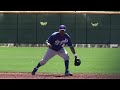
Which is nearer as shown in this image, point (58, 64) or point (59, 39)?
point (59, 39)

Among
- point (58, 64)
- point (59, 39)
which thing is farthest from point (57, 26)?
point (59, 39)

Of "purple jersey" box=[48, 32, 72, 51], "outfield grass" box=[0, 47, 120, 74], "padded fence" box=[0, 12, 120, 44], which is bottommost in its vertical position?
"outfield grass" box=[0, 47, 120, 74]

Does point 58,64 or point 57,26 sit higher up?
point 57,26

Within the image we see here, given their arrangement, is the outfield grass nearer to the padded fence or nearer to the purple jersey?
the purple jersey

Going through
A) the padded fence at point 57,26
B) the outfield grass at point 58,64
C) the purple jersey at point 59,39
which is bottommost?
the outfield grass at point 58,64

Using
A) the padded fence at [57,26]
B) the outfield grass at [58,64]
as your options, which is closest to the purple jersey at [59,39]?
the outfield grass at [58,64]

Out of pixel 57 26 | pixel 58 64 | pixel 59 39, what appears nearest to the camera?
pixel 59 39

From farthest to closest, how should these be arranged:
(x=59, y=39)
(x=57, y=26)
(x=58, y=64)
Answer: (x=57, y=26) < (x=58, y=64) < (x=59, y=39)

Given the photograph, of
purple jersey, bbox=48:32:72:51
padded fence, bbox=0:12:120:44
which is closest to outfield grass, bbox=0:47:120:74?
purple jersey, bbox=48:32:72:51

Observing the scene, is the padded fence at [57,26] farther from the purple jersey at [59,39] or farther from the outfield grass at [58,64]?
the purple jersey at [59,39]

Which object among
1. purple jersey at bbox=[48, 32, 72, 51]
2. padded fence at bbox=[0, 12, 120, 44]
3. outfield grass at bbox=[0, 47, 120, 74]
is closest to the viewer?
→ purple jersey at bbox=[48, 32, 72, 51]

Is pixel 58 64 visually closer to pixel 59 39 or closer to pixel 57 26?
pixel 59 39

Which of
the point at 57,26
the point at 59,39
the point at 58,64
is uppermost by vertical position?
the point at 57,26
